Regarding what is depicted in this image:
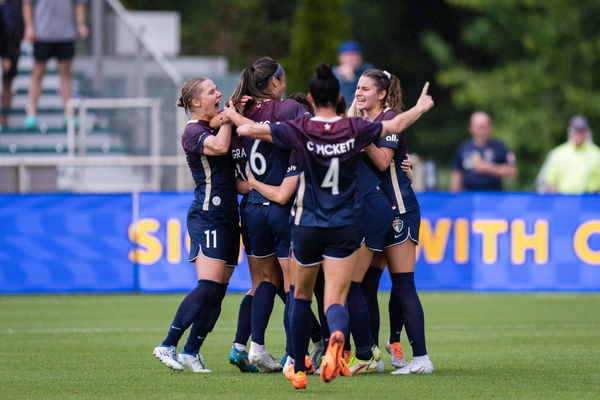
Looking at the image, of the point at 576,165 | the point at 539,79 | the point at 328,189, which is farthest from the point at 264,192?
the point at 539,79

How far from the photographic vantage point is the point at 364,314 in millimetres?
9203

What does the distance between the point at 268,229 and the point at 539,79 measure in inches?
1167

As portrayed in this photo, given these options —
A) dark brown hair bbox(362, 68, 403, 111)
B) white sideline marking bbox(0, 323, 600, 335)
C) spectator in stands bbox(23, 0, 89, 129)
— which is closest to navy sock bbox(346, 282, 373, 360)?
dark brown hair bbox(362, 68, 403, 111)

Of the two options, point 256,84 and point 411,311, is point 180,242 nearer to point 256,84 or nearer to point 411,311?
point 256,84

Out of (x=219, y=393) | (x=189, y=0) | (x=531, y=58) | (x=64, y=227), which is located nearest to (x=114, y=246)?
(x=64, y=227)

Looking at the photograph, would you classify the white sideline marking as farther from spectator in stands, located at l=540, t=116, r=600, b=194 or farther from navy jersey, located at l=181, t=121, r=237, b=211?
spectator in stands, located at l=540, t=116, r=600, b=194

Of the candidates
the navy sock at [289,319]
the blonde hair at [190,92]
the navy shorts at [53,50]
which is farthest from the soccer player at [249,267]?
the navy shorts at [53,50]

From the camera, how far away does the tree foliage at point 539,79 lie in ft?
121

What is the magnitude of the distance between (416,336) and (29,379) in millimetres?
2693

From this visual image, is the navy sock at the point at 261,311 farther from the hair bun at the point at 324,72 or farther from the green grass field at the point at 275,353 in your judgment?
the hair bun at the point at 324,72

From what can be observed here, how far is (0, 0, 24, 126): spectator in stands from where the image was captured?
2231 cm

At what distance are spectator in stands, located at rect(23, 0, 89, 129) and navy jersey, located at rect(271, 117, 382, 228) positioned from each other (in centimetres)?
1402

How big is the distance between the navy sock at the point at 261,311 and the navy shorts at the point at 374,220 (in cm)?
84

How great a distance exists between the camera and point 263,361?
9617mm
